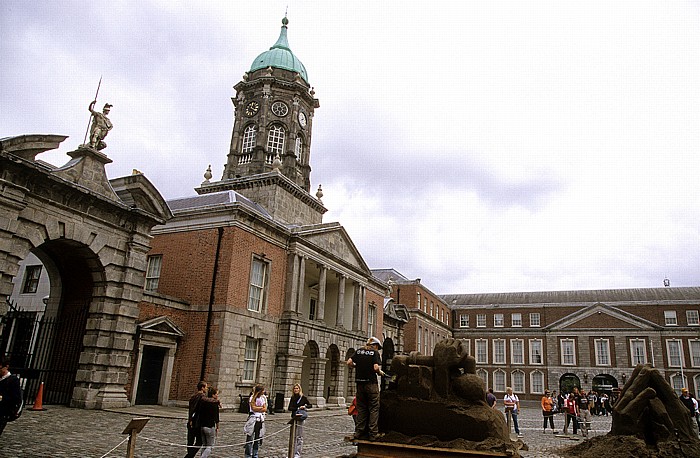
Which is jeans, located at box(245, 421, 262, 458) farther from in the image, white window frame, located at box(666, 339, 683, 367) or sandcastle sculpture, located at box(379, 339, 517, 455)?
white window frame, located at box(666, 339, 683, 367)

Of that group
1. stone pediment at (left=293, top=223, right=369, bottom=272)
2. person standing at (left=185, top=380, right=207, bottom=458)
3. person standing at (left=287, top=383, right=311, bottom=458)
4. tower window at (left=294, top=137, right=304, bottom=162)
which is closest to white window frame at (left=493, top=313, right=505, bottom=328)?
stone pediment at (left=293, top=223, right=369, bottom=272)

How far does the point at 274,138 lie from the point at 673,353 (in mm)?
48266

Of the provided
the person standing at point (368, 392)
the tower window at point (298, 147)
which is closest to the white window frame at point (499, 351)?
the tower window at point (298, 147)

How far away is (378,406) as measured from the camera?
875 cm

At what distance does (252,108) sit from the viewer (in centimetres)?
3441

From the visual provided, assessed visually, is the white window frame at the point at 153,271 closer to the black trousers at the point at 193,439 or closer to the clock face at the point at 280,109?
the clock face at the point at 280,109

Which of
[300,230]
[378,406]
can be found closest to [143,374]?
[300,230]

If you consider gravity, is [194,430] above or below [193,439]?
above

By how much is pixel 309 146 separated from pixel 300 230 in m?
10.2

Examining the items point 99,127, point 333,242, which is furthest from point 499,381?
point 99,127

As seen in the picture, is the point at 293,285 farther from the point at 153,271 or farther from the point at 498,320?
the point at 498,320

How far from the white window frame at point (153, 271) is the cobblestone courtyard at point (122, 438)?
27.4ft

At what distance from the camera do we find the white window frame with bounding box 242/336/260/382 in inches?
927

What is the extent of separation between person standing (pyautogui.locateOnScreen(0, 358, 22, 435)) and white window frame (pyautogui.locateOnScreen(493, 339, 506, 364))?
60193 mm
